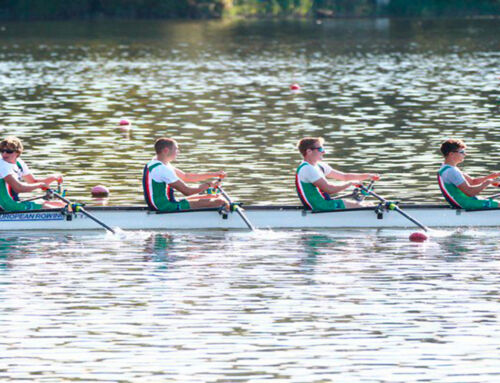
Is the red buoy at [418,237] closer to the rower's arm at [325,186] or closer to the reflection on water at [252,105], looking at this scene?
the rower's arm at [325,186]

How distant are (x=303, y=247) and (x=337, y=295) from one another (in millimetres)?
3369

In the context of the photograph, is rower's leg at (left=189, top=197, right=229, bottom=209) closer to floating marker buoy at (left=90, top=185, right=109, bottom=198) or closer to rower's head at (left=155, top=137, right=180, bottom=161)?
rower's head at (left=155, top=137, right=180, bottom=161)

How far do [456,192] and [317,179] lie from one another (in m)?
2.24

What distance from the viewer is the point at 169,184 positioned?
19.8m

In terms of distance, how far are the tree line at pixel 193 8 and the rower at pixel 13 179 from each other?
108 m

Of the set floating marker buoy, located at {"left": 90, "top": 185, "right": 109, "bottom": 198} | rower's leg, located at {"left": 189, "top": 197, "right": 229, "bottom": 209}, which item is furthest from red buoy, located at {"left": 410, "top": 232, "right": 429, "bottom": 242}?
floating marker buoy, located at {"left": 90, "top": 185, "right": 109, "bottom": 198}

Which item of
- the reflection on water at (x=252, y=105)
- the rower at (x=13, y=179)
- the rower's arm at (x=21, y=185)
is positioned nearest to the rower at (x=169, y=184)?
the rower at (x=13, y=179)

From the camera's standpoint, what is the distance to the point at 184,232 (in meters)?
20.2

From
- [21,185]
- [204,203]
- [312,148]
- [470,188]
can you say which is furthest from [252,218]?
[21,185]

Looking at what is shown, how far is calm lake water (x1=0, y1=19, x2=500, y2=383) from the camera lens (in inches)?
514

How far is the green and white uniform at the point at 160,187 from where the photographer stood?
1959 cm

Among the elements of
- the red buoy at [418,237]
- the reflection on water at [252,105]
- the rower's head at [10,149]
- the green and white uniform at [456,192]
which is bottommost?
the reflection on water at [252,105]

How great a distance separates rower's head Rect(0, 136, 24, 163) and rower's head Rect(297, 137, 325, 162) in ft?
14.0

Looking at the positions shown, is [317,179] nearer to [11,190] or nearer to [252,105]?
[11,190]
